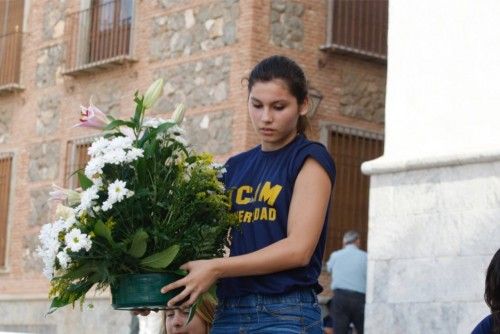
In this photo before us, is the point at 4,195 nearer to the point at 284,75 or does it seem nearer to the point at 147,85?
the point at 147,85

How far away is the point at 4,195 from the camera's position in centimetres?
2433

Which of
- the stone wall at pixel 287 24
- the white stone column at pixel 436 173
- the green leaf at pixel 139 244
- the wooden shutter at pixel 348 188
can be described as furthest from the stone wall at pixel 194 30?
the green leaf at pixel 139 244

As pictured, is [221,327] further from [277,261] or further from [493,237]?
[493,237]

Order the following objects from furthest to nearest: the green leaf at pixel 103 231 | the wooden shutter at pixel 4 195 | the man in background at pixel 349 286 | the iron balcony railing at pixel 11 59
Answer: the iron balcony railing at pixel 11 59 → the wooden shutter at pixel 4 195 → the man in background at pixel 349 286 → the green leaf at pixel 103 231

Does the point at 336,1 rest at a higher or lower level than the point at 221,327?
higher

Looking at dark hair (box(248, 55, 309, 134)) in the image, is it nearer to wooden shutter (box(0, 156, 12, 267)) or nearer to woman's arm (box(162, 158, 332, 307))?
woman's arm (box(162, 158, 332, 307))

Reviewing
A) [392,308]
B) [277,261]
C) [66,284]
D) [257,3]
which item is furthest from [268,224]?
[257,3]

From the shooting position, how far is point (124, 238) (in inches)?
174

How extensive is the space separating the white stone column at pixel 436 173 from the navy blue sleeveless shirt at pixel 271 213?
6.06 metres

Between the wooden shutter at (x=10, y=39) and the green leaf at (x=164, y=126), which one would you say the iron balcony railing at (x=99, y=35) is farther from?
the green leaf at (x=164, y=126)

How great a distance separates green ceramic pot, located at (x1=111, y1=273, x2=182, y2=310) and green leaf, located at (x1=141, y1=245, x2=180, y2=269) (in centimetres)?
3

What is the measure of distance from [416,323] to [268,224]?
6.72 m

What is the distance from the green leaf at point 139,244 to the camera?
436 cm

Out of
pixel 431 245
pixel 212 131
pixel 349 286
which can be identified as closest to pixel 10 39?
pixel 212 131
